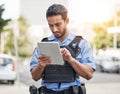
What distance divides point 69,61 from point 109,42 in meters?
46.1

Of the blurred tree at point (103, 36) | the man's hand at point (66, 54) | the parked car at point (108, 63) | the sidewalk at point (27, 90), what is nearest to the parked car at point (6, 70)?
the sidewalk at point (27, 90)

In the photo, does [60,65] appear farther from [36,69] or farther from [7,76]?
[7,76]

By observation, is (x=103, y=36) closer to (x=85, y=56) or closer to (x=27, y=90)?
(x=27, y=90)

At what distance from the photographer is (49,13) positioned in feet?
10.1

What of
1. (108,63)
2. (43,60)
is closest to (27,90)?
(43,60)

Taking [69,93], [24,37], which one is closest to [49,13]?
[69,93]

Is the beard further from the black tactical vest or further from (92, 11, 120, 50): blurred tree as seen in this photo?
(92, 11, 120, 50): blurred tree

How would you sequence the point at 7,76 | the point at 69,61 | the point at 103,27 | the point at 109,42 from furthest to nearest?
the point at 103,27
the point at 109,42
the point at 7,76
the point at 69,61

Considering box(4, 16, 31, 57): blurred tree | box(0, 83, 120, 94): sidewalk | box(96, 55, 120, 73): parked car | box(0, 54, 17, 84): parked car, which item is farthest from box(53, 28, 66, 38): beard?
box(4, 16, 31, 57): blurred tree

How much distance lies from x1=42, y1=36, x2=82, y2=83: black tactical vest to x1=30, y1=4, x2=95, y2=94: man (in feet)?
0.10

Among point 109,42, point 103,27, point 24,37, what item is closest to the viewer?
point 109,42

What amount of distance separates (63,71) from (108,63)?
23055 mm

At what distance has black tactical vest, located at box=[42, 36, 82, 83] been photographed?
10.2 ft

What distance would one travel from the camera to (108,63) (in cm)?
2597
